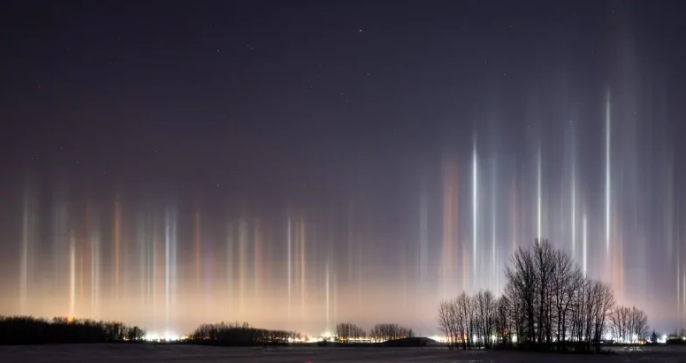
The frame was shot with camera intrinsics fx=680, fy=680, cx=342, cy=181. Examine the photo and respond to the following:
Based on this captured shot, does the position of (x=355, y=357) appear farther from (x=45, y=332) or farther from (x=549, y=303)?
(x=45, y=332)

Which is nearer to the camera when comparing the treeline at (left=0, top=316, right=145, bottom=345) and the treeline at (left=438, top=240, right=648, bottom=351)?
the treeline at (left=438, top=240, right=648, bottom=351)

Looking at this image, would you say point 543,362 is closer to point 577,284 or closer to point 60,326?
point 577,284

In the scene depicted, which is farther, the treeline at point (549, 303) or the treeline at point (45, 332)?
the treeline at point (45, 332)

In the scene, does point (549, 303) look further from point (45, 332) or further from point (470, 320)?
point (45, 332)

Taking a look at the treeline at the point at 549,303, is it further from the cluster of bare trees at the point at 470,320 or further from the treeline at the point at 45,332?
the treeline at the point at 45,332

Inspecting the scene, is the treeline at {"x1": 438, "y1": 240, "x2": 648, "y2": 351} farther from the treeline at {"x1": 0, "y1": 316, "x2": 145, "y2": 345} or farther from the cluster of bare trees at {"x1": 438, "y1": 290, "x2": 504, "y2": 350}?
the treeline at {"x1": 0, "y1": 316, "x2": 145, "y2": 345}

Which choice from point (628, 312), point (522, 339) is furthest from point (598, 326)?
point (628, 312)

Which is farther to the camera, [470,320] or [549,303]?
[470,320]

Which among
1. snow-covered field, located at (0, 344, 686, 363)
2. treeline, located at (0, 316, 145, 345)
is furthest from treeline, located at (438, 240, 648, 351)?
treeline, located at (0, 316, 145, 345)

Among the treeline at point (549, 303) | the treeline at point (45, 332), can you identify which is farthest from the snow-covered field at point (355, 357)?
the treeline at point (45, 332)

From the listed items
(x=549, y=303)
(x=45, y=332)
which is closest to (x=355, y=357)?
(x=549, y=303)

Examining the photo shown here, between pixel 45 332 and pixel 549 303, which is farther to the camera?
pixel 45 332
